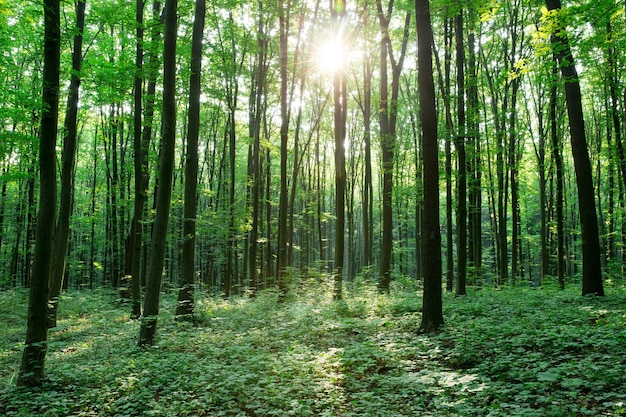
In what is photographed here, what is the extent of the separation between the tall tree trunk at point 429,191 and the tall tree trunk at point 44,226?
687cm

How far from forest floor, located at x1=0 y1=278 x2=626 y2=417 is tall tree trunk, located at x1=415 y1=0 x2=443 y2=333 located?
1.68 ft

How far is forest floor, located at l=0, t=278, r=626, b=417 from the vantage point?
446 cm

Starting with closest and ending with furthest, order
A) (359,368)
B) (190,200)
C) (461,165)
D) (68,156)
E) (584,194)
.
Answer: (359,368) < (584,194) < (190,200) < (68,156) < (461,165)

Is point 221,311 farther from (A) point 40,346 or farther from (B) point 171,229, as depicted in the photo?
(B) point 171,229

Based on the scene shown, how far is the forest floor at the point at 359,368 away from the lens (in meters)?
4.46

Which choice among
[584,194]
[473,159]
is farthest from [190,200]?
[473,159]

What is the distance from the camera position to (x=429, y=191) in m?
8.02

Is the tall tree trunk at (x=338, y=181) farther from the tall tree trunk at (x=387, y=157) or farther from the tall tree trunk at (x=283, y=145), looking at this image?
the tall tree trunk at (x=283, y=145)

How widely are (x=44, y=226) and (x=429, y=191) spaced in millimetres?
7101

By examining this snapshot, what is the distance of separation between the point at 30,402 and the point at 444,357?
617 centimetres

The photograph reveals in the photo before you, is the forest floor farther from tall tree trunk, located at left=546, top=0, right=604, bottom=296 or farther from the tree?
the tree

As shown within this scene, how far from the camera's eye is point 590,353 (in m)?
5.36

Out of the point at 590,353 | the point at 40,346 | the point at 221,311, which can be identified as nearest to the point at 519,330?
the point at 590,353

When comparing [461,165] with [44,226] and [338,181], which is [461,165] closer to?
[338,181]
